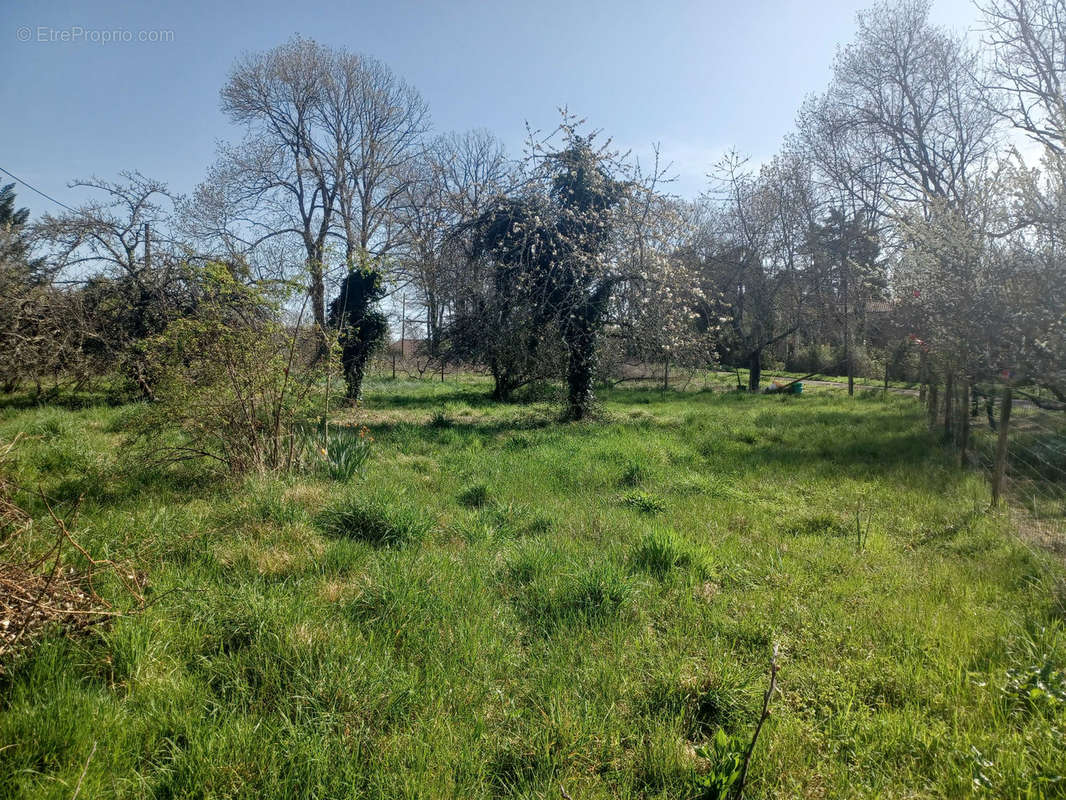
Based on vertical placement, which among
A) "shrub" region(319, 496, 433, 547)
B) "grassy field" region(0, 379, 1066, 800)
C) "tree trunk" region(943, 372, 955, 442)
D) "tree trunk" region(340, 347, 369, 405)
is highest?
"tree trunk" region(340, 347, 369, 405)

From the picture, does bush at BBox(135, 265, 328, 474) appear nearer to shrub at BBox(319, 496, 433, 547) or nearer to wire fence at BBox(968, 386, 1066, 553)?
shrub at BBox(319, 496, 433, 547)

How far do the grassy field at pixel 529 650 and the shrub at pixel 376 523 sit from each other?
0.02 meters

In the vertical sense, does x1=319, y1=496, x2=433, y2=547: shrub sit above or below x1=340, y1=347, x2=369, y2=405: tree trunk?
below

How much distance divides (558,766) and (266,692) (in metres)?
1.36

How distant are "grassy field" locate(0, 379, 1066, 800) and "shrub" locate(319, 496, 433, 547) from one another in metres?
0.02

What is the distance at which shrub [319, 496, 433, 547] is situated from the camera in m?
4.32

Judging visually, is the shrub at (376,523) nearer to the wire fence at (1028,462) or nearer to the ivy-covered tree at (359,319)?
the wire fence at (1028,462)

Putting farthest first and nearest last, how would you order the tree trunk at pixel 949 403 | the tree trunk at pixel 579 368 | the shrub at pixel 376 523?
the tree trunk at pixel 579 368, the tree trunk at pixel 949 403, the shrub at pixel 376 523

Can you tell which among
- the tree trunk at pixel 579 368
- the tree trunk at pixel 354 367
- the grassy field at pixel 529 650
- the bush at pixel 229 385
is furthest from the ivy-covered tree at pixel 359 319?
the grassy field at pixel 529 650

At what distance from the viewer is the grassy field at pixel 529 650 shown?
2.07 m

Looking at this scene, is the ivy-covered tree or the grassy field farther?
the ivy-covered tree

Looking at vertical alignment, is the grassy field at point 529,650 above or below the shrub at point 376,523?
below

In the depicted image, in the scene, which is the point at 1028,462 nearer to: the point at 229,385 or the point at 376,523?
the point at 376,523

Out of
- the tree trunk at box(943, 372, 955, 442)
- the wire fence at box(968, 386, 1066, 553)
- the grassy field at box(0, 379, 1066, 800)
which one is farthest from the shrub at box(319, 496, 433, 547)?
the tree trunk at box(943, 372, 955, 442)
